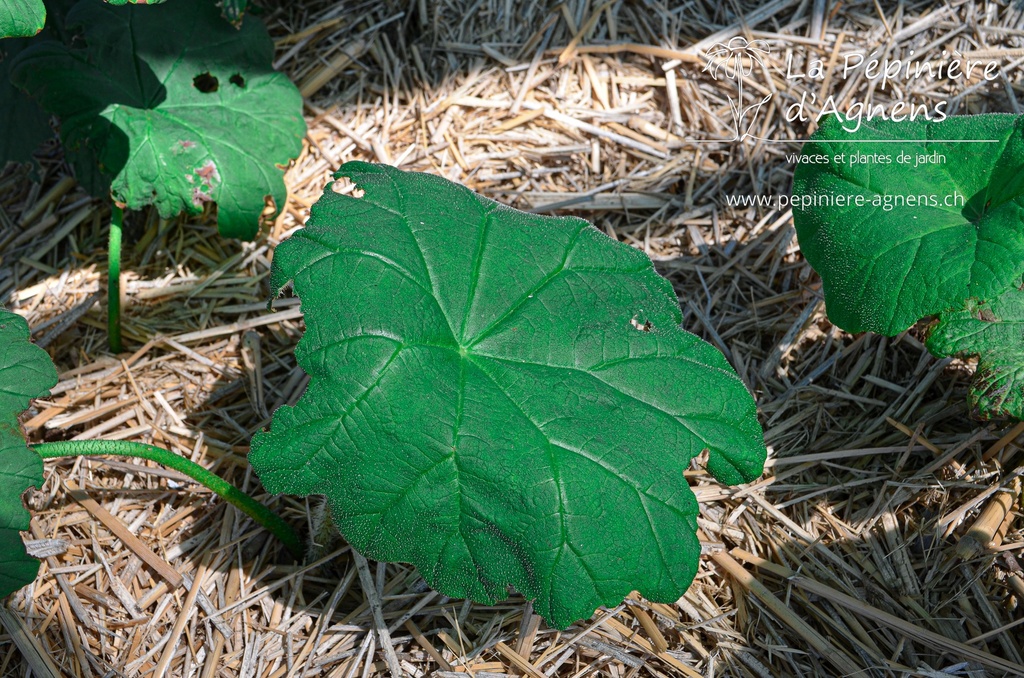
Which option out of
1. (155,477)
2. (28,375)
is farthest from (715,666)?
(28,375)

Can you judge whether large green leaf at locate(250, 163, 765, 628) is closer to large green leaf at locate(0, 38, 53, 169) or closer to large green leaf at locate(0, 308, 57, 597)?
large green leaf at locate(0, 308, 57, 597)

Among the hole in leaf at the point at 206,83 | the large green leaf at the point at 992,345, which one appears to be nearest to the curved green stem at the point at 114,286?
the hole in leaf at the point at 206,83

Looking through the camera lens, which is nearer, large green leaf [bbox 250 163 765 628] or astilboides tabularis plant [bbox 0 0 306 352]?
large green leaf [bbox 250 163 765 628]

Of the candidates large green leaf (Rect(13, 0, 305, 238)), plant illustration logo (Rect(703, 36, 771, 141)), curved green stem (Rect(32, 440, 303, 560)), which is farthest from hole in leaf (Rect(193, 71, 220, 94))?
plant illustration logo (Rect(703, 36, 771, 141))

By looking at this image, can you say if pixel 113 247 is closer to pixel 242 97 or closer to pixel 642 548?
pixel 242 97

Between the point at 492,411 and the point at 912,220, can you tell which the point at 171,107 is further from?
the point at 912,220

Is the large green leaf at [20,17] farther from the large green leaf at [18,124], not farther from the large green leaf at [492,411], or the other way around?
the large green leaf at [18,124]

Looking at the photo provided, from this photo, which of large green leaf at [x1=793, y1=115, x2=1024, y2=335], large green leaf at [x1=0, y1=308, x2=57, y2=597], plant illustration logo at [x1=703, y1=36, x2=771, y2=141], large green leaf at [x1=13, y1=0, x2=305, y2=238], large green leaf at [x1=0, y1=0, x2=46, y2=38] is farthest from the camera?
plant illustration logo at [x1=703, y1=36, x2=771, y2=141]

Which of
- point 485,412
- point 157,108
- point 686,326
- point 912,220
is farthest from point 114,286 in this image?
point 912,220
